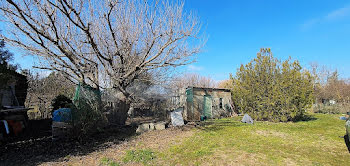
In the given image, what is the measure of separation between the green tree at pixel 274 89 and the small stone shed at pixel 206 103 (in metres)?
3.37

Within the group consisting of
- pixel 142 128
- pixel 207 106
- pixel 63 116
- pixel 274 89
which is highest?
pixel 274 89

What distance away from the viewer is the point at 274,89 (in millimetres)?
8656

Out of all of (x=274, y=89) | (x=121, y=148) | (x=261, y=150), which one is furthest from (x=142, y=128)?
(x=274, y=89)

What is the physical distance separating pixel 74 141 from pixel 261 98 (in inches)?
339

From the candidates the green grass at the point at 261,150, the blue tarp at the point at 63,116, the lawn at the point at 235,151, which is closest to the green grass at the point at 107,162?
the lawn at the point at 235,151

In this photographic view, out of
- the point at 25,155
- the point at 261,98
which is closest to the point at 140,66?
the point at 25,155

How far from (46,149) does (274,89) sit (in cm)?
951

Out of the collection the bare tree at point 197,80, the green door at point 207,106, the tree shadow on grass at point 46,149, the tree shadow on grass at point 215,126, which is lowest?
the tree shadow on grass at point 215,126

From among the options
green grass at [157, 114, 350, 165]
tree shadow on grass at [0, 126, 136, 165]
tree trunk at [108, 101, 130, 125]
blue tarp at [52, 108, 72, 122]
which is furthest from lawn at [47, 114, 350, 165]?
tree trunk at [108, 101, 130, 125]

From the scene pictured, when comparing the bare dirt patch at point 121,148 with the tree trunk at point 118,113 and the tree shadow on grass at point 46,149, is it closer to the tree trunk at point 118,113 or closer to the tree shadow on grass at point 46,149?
the tree shadow on grass at point 46,149

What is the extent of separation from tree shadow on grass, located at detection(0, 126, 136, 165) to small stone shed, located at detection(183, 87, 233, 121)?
6740mm

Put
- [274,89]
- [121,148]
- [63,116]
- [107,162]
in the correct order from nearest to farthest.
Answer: [107,162]
[121,148]
[63,116]
[274,89]

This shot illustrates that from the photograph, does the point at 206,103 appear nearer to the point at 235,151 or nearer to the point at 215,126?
the point at 215,126

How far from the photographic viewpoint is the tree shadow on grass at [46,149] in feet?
12.9
